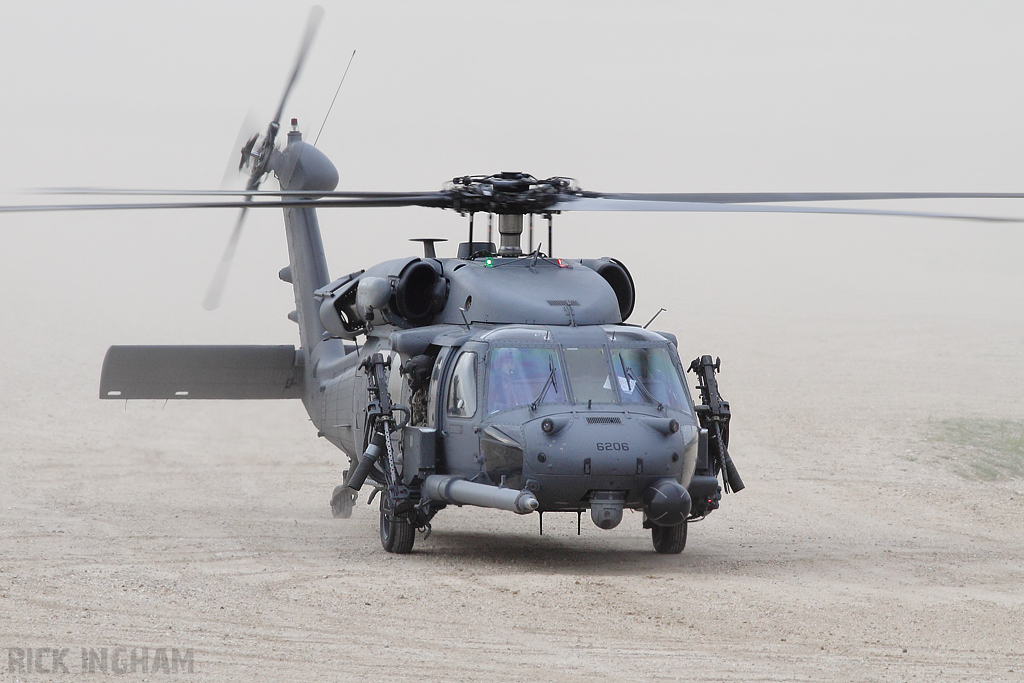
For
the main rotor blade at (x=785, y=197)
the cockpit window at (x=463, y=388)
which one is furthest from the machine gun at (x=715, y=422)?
the cockpit window at (x=463, y=388)

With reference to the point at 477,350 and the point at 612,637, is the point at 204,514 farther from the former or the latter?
the point at 612,637

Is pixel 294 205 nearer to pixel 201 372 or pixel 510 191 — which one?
pixel 510 191

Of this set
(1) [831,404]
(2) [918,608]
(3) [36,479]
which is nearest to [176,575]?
(2) [918,608]

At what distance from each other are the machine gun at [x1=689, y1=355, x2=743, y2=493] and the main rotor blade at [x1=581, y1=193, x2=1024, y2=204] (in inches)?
53.7

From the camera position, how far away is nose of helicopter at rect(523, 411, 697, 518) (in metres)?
9.91

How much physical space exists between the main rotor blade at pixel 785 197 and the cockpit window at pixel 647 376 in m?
1.32

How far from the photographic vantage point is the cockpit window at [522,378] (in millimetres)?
10383

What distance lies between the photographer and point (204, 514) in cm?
1402

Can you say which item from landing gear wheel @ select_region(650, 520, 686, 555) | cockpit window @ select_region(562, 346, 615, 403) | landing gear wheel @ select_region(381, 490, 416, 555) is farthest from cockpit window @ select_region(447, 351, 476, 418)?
landing gear wheel @ select_region(650, 520, 686, 555)

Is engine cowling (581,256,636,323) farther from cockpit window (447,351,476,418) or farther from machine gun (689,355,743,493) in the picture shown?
cockpit window (447,351,476,418)

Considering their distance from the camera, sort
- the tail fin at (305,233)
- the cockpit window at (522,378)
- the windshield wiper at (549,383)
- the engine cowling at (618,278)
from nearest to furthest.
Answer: the windshield wiper at (549,383) < the cockpit window at (522,378) < the engine cowling at (618,278) < the tail fin at (305,233)

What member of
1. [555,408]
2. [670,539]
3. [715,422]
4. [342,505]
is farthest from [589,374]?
[342,505]

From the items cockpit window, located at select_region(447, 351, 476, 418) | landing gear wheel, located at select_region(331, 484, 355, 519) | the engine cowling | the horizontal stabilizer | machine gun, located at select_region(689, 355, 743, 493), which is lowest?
landing gear wheel, located at select_region(331, 484, 355, 519)

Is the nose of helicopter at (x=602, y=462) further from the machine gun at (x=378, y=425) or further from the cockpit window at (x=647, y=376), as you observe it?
the machine gun at (x=378, y=425)
